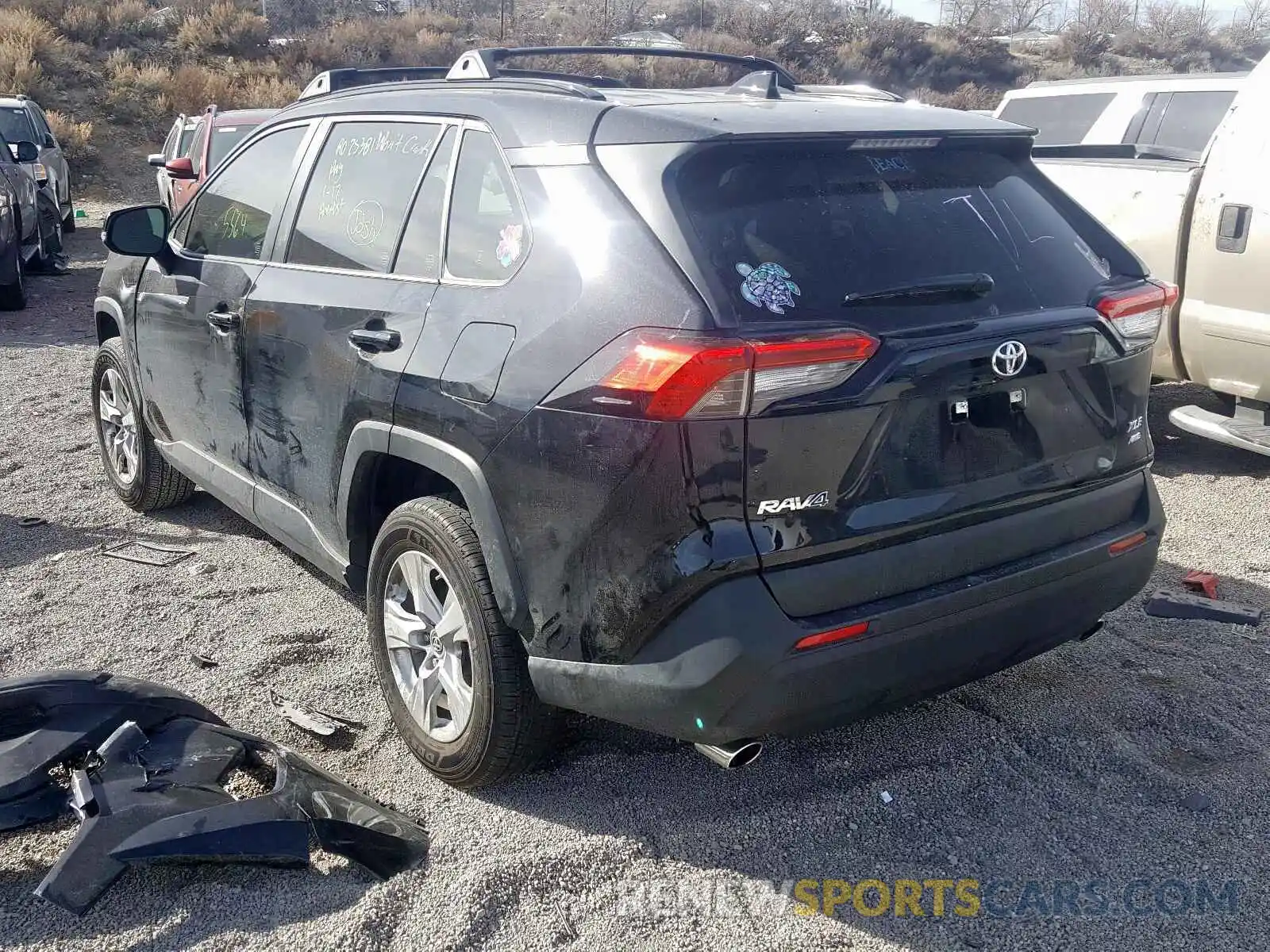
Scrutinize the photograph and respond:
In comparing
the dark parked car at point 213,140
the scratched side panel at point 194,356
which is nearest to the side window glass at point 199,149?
the dark parked car at point 213,140

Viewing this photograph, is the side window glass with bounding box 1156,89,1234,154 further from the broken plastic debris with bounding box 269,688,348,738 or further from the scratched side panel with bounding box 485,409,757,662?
the broken plastic debris with bounding box 269,688,348,738

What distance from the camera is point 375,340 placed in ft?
11.0

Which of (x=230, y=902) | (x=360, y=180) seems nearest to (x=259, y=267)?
(x=360, y=180)

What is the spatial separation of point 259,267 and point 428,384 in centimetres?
130

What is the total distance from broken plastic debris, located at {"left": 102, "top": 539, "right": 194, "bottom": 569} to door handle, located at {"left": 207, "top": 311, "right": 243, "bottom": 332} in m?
1.28

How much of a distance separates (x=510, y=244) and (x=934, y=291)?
42.4 inches

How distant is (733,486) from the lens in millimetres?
2572

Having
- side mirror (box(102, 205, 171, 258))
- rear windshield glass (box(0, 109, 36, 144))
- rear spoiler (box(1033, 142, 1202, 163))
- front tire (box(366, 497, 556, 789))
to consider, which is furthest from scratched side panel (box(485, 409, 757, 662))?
rear windshield glass (box(0, 109, 36, 144))

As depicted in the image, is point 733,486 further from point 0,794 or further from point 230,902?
point 0,794

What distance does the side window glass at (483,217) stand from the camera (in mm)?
3068

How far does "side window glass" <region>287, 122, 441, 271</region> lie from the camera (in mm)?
3547

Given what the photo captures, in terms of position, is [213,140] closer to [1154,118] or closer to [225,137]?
[225,137]

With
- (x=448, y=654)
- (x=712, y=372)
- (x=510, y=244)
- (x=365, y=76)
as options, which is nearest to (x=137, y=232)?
(x=365, y=76)

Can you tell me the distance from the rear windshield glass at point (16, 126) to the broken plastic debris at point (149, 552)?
1204 centimetres
